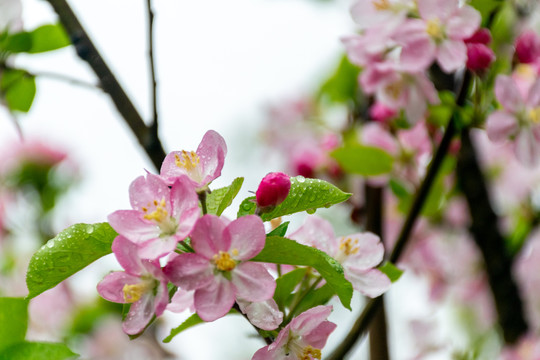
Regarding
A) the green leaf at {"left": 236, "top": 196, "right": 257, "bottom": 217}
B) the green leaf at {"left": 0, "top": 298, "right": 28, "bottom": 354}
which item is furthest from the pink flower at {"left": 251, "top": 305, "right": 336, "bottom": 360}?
the green leaf at {"left": 0, "top": 298, "right": 28, "bottom": 354}

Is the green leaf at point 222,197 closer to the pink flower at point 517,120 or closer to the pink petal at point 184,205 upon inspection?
the pink petal at point 184,205

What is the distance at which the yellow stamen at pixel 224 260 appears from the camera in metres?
0.52

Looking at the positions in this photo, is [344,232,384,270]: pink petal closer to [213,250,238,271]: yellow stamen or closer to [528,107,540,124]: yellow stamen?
[213,250,238,271]: yellow stamen

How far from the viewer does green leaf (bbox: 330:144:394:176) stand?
1049 millimetres

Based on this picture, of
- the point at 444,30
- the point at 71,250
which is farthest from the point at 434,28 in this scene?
the point at 71,250

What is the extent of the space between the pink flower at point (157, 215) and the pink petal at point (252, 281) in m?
0.06

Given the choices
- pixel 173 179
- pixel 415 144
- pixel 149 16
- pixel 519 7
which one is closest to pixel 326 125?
pixel 415 144

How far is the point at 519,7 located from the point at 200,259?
986 mm

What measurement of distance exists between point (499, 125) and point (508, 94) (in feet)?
0.14

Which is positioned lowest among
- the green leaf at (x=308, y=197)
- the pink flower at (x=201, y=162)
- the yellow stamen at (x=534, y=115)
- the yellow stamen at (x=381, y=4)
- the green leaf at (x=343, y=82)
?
the green leaf at (x=343, y=82)

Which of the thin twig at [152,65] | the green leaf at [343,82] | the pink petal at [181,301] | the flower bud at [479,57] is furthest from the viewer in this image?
the green leaf at [343,82]

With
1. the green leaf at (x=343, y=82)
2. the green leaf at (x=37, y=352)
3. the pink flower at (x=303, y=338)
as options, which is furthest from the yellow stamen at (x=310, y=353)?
the green leaf at (x=343, y=82)

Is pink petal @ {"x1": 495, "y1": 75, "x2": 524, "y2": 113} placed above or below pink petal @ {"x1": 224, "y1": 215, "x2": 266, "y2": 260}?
below

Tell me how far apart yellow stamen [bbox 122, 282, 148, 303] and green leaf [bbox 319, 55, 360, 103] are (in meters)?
0.92
